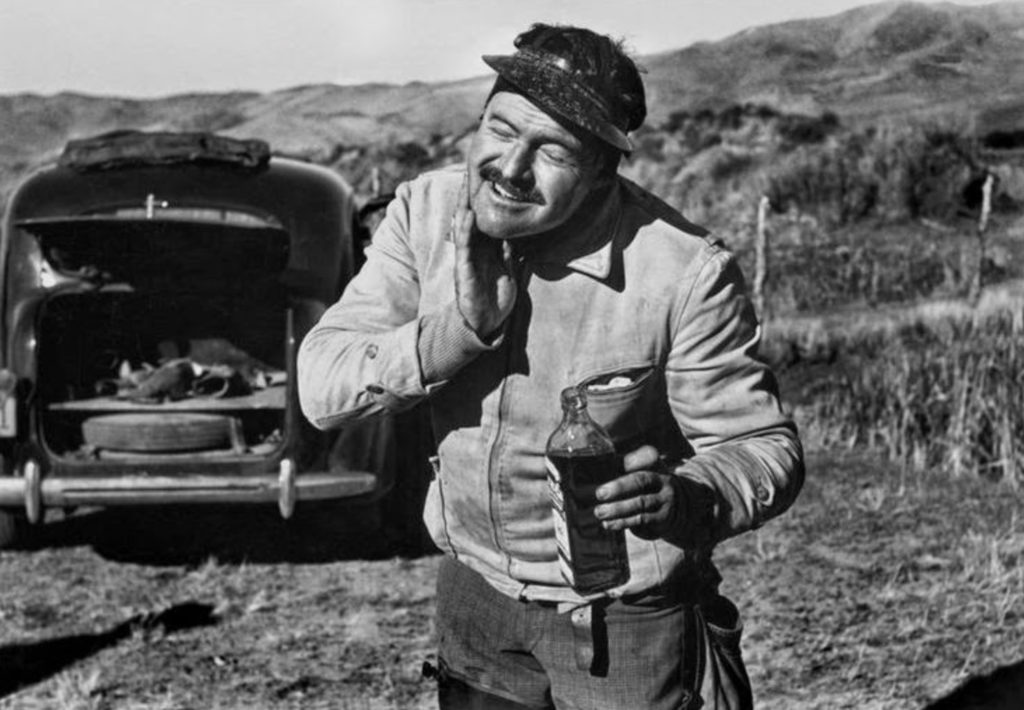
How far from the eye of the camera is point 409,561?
6469 millimetres

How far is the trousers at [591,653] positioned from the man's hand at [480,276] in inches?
22.1

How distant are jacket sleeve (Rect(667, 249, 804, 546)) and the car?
3690mm

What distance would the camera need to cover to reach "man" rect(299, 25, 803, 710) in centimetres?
225

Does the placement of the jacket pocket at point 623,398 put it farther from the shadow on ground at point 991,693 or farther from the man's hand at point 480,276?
the shadow on ground at point 991,693

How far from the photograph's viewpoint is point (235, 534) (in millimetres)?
7000

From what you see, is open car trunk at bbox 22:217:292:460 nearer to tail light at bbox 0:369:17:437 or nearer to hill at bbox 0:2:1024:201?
tail light at bbox 0:369:17:437

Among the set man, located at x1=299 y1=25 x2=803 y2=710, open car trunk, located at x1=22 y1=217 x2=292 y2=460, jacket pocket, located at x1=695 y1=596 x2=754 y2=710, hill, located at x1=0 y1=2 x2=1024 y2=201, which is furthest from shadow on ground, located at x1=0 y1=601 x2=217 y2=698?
hill, located at x1=0 y1=2 x2=1024 y2=201

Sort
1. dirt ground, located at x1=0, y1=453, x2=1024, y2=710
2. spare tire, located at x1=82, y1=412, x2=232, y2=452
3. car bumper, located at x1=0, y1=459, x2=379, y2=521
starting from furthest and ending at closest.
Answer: spare tire, located at x1=82, y1=412, x2=232, y2=452
car bumper, located at x1=0, y1=459, x2=379, y2=521
dirt ground, located at x1=0, y1=453, x2=1024, y2=710

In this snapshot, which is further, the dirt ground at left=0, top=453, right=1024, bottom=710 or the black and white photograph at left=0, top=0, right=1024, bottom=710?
the dirt ground at left=0, top=453, right=1024, bottom=710

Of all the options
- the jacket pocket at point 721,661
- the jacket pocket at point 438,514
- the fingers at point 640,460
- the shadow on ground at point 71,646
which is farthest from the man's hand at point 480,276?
the shadow on ground at point 71,646

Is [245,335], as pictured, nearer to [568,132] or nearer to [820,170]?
[568,132]

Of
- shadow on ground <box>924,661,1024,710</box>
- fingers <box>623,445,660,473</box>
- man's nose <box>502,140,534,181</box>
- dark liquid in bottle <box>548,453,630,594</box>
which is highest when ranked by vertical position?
man's nose <box>502,140,534,181</box>

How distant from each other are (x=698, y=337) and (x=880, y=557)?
13.8 ft

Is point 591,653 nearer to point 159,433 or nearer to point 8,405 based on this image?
point 159,433
